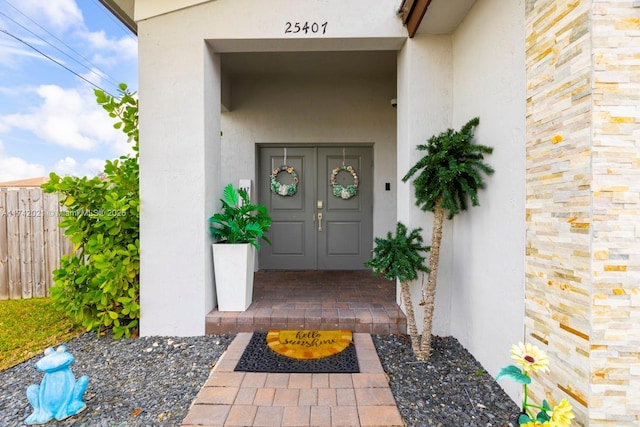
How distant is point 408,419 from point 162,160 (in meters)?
2.69

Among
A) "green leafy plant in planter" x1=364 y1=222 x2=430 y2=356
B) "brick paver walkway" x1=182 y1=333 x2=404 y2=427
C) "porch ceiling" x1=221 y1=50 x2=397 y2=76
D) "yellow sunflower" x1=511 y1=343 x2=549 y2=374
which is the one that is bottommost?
"brick paver walkway" x1=182 y1=333 x2=404 y2=427

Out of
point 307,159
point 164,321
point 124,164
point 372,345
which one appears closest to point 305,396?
point 372,345

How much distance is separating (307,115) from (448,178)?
9.20 feet

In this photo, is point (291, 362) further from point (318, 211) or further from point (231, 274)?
point (318, 211)

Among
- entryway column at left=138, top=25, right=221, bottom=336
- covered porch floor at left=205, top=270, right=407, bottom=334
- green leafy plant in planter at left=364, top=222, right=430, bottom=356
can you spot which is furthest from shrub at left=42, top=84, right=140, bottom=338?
green leafy plant in planter at left=364, top=222, right=430, bottom=356

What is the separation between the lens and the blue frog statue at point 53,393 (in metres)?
1.63

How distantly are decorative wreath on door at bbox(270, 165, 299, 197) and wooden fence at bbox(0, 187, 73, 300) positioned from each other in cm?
277

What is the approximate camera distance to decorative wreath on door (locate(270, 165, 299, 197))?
444 centimetres

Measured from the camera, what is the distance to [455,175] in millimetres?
2049

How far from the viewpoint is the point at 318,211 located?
4.53 meters

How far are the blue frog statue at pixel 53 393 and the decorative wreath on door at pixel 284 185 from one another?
10.2ft

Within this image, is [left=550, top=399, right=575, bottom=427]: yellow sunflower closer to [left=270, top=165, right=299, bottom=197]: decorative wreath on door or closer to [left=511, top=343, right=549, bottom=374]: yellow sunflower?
[left=511, top=343, right=549, bottom=374]: yellow sunflower

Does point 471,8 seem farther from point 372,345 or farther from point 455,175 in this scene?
point 372,345

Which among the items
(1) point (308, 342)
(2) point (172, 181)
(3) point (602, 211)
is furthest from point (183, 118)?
(3) point (602, 211)
